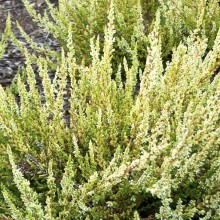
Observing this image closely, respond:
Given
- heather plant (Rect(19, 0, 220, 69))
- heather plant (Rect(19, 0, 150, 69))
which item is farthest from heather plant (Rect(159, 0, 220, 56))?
heather plant (Rect(19, 0, 150, 69))

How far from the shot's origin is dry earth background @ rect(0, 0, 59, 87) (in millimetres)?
2932

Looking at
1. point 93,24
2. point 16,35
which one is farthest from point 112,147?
point 16,35

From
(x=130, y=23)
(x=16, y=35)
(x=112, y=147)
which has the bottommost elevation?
(x=112, y=147)

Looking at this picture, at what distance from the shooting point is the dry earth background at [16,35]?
2.93 metres

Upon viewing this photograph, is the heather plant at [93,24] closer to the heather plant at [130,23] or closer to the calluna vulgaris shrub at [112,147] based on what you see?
the heather plant at [130,23]

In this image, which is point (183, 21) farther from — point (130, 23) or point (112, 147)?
point (112, 147)

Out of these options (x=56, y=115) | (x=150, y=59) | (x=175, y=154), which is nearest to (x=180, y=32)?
(x=56, y=115)

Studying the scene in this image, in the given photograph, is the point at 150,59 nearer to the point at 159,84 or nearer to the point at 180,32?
the point at 159,84

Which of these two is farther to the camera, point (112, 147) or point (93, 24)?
point (93, 24)

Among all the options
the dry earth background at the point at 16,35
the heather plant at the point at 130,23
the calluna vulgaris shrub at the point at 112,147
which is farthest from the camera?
the dry earth background at the point at 16,35

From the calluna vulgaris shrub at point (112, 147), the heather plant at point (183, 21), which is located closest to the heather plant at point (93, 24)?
the heather plant at point (183, 21)

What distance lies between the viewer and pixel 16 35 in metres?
3.52

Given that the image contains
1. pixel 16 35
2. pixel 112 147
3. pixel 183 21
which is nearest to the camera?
pixel 112 147

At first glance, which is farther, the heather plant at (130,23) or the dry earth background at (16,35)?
the dry earth background at (16,35)
